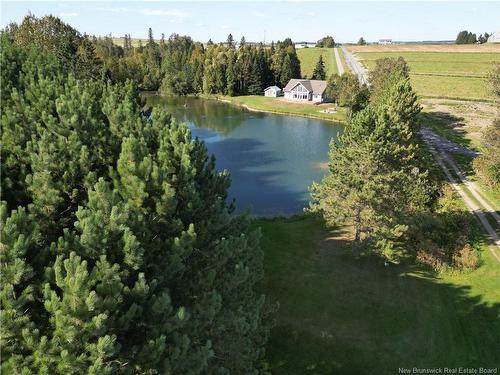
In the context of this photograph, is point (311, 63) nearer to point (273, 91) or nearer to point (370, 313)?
point (273, 91)

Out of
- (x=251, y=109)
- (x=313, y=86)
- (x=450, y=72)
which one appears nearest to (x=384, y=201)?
(x=251, y=109)

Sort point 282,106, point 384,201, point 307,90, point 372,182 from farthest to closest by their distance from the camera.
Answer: point 307,90, point 282,106, point 384,201, point 372,182

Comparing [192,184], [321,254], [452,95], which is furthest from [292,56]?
[192,184]

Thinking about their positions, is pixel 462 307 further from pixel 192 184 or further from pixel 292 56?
pixel 292 56

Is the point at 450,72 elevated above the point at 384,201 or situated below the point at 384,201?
above

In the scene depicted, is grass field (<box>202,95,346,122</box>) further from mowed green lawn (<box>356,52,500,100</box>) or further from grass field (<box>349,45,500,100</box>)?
mowed green lawn (<box>356,52,500,100</box>)

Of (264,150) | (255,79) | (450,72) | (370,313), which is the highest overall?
(450,72)
